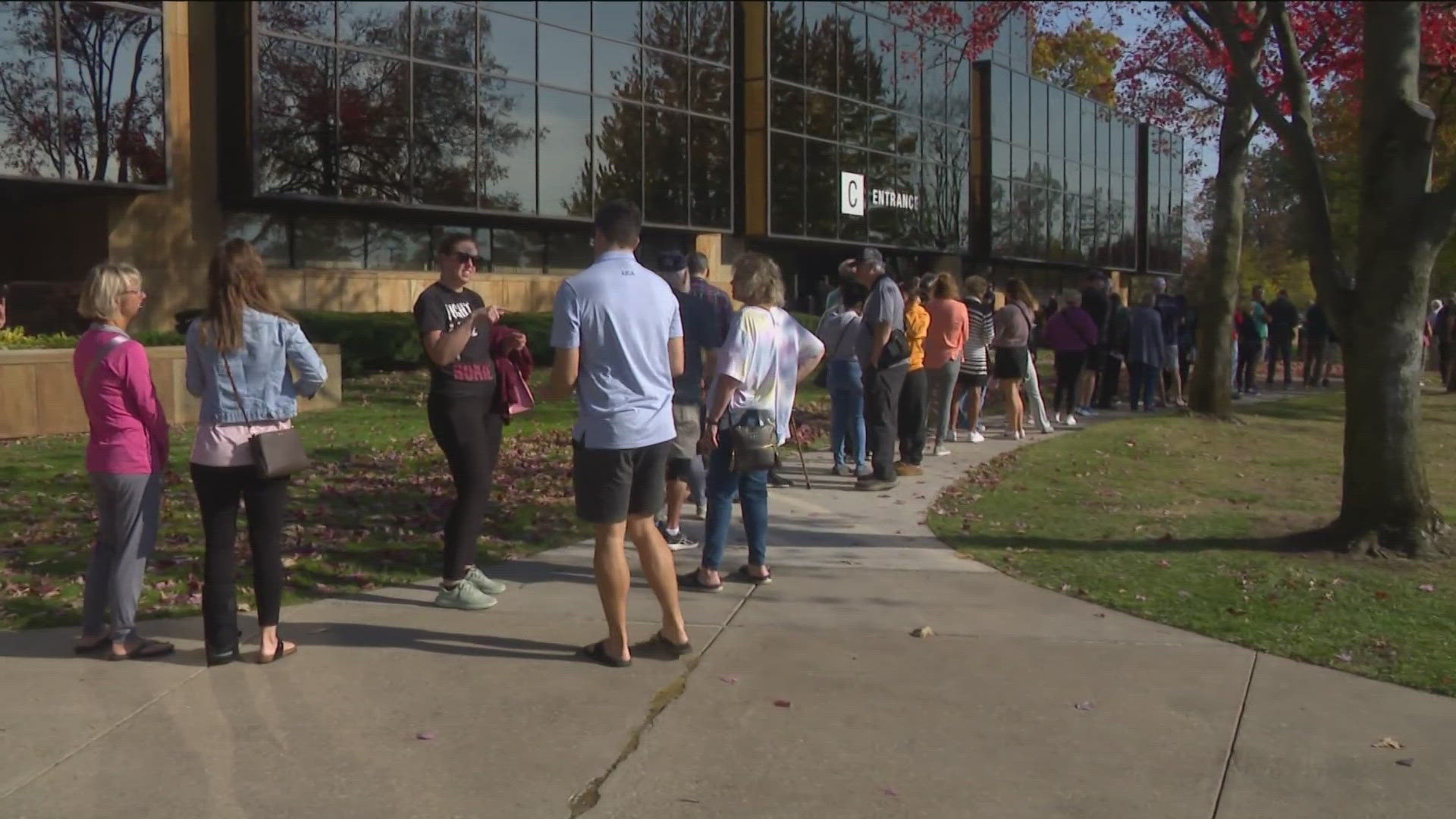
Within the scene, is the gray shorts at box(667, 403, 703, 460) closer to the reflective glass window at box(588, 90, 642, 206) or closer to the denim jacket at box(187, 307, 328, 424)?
the denim jacket at box(187, 307, 328, 424)

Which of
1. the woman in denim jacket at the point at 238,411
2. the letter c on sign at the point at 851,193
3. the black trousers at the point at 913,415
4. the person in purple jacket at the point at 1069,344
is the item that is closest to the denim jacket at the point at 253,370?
the woman in denim jacket at the point at 238,411

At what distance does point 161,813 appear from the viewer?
156 inches

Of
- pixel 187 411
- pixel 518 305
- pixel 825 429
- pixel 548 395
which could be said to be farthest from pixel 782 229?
pixel 548 395

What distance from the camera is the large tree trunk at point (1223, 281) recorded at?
16.2 meters

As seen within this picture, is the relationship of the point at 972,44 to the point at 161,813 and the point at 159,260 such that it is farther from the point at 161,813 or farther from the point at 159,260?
the point at 161,813

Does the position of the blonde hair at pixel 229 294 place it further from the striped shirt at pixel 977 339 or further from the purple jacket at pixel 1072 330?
the purple jacket at pixel 1072 330

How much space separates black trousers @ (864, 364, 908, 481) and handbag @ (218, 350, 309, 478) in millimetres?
5505

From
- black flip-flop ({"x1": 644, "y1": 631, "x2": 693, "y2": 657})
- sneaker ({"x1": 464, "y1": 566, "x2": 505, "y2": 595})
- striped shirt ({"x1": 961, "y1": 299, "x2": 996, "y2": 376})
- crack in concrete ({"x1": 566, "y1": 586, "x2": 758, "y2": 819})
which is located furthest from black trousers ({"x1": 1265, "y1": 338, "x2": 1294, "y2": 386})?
black flip-flop ({"x1": 644, "y1": 631, "x2": 693, "y2": 657})

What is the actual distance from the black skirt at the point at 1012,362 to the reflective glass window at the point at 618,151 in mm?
11651

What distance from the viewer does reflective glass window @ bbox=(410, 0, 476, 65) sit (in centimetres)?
2055

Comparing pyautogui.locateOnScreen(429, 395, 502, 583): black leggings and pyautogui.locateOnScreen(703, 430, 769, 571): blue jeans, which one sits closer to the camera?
pyautogui.locateOnScreen(429, 395, 502, 583): black leggings

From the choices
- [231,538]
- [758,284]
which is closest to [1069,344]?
[758,284]

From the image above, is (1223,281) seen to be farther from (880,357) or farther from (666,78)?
(666,78)

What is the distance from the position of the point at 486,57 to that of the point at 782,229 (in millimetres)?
9167
